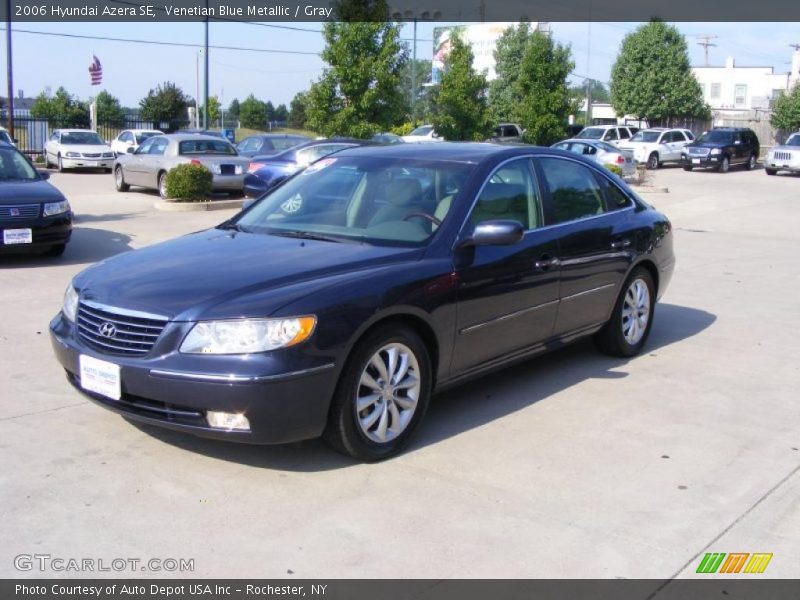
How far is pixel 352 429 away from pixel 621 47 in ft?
169

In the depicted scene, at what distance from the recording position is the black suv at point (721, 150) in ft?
117

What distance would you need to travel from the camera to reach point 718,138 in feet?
121

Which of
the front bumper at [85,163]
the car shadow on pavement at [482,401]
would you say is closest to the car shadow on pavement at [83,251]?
the car shadow on pavement at [482,401]

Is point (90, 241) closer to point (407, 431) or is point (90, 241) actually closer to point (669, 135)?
point (407, 431)

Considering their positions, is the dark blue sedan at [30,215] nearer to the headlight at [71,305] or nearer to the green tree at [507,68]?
the headlight at [71,305]

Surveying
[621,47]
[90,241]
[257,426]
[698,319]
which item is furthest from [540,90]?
[257,426]

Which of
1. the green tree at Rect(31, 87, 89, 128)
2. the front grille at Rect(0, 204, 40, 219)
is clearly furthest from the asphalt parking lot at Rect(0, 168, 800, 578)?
the green tree at Rect(31, 87, 89, 128)

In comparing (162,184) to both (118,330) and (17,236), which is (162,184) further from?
(118,330)

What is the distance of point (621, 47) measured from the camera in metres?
52.1

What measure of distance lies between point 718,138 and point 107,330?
3610 cm

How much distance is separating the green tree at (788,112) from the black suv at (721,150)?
1408 centimetres

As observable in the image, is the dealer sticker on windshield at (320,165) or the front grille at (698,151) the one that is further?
the front grille at (698,151)

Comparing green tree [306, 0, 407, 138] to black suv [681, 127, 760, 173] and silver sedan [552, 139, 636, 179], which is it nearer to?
silver sedan [552, 139, 636, 179]
